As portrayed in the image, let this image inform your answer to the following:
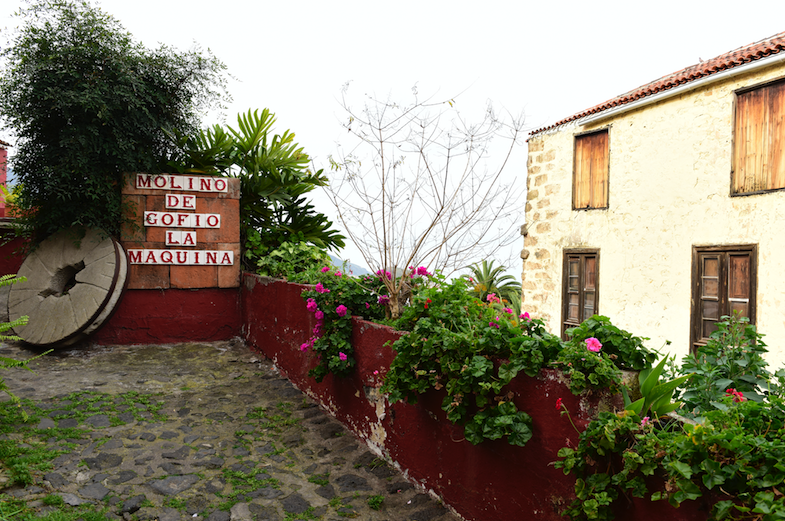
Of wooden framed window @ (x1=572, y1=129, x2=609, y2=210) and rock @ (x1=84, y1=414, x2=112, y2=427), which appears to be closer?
rock @ (x1=84, y1=414, x2=112, y2=427)

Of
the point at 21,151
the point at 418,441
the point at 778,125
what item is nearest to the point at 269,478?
the point at 418,441

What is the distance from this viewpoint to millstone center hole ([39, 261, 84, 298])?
668cm

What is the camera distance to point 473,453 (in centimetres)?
283

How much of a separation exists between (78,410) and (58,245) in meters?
3.26

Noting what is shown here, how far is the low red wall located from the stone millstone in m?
3.01

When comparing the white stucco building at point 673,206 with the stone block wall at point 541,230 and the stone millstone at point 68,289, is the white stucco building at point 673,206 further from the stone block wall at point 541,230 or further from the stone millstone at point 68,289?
the stone millstone at point 68,289

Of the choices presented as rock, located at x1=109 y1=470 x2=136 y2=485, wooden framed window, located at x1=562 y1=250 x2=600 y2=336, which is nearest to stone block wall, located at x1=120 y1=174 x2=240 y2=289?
rock, located at x1=109 y1=470 x2=136 y2=485

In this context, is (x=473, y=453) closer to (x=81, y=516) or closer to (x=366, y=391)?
(x=366, y=391)

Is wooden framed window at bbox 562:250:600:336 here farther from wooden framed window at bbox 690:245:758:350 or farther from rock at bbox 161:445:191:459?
rock at bbox 161:445:191:459

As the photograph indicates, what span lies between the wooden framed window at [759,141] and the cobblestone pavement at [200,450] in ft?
20.2

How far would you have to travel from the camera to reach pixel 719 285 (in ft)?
23.0

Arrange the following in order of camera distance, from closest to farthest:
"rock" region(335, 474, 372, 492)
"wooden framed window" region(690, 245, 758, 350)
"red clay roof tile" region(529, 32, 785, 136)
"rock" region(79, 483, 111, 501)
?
"rock" region(79, 483, 111, 501)
"rock" region(335, 474, 372, 492)
"red clay roof tile" region(529, 32, 785, 136)
"wooden framed window" region(690, 245, 758, 350)

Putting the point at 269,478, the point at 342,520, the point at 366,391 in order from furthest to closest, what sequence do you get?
the point at 366,391, the point at 269,478, the point at 342,520

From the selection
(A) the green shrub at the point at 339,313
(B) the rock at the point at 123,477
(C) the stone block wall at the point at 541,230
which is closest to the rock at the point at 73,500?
(B) the rock at the point at 123,477
